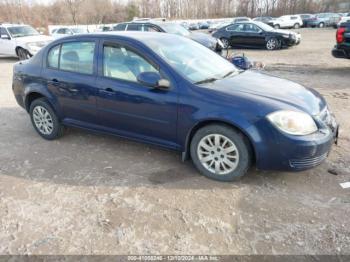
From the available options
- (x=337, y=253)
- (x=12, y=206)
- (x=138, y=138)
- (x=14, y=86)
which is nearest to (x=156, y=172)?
(x=138, y=138)

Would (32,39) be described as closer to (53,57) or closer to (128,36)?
(53,57)

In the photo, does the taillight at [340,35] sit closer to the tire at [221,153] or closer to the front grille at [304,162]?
the front grille at [304,162]

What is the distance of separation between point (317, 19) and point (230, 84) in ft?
125

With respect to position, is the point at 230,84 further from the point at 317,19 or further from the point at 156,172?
the point at 317,19

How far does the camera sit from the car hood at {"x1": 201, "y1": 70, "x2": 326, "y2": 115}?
3189mm

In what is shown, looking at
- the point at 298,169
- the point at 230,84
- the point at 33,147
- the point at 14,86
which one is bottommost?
the point at 33,147

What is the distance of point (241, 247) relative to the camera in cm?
251

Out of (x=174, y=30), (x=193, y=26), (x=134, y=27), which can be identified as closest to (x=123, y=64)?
(x=174, y=30)

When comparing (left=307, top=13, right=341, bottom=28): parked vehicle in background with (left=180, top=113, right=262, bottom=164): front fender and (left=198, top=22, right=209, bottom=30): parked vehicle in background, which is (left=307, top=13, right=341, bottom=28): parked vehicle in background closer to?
(left=198, top=22, right=209, bottom=30): parked vehicle in background

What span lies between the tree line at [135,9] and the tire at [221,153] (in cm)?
4028

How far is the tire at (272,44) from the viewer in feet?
49.1

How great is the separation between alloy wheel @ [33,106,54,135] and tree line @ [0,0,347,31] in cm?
3799

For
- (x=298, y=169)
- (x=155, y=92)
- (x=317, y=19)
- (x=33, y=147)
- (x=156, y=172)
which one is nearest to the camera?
(x=298, y=169)

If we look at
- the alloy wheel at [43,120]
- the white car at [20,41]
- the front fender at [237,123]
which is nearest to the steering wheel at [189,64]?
the front fender at [237,123]
